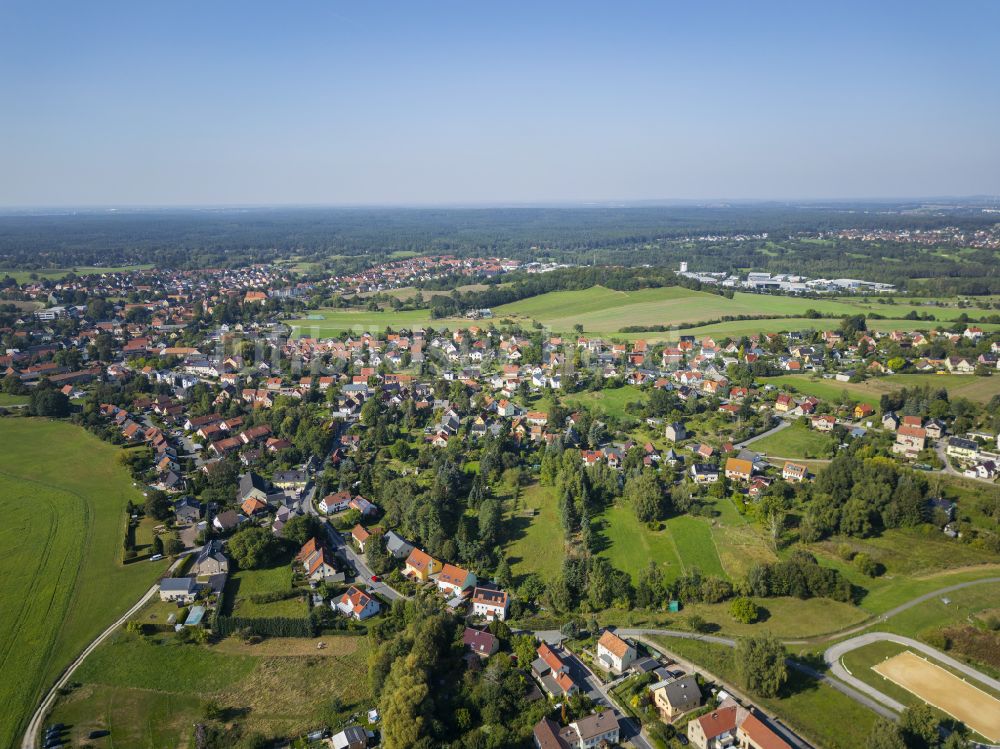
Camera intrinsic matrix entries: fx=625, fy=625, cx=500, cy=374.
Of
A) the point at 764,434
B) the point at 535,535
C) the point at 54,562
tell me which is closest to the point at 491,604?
the point at 535,535

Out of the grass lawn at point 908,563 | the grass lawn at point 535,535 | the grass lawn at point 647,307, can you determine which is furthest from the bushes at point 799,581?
the grass lawn at point 647,307

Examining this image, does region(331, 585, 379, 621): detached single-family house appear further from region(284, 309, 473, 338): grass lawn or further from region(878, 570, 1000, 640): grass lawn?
region(284, 309, 473, 338): grass lawn

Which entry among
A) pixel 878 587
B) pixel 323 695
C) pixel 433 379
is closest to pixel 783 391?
pixel 878 587

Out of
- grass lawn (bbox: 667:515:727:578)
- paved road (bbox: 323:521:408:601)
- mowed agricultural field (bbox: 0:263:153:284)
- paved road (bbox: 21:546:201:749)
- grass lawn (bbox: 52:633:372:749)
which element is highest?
mowed agricultural field (bbox: 0:263:153:284)

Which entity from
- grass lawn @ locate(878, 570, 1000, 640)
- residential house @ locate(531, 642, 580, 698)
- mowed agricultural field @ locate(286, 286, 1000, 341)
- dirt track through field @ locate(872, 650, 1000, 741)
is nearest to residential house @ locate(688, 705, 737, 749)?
residential house @ locate(531, 642, 580, 698)

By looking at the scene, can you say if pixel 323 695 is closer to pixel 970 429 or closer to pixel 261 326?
pixel 970 429
